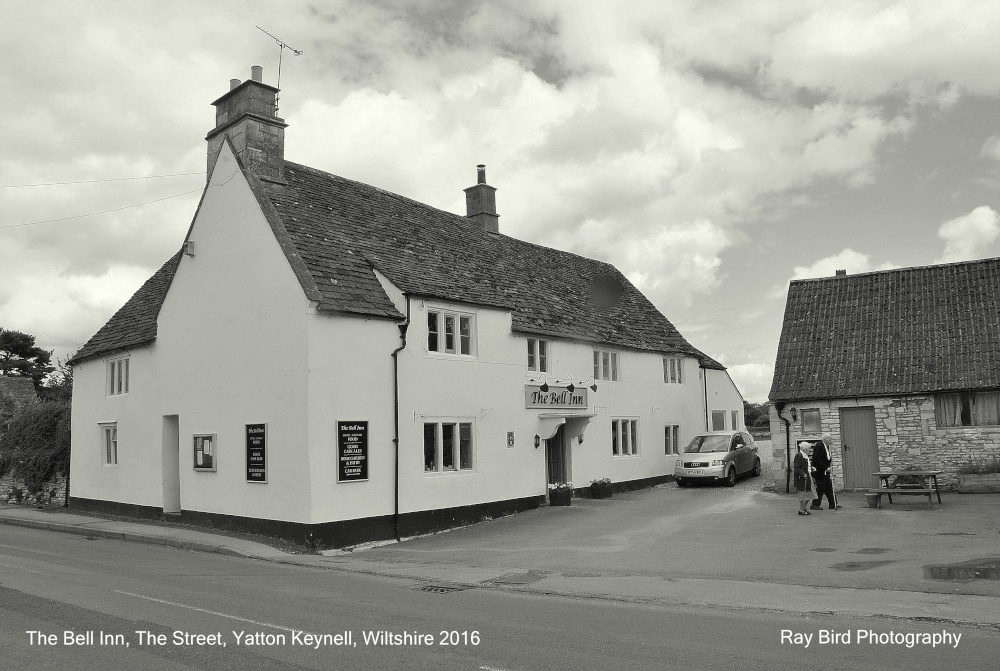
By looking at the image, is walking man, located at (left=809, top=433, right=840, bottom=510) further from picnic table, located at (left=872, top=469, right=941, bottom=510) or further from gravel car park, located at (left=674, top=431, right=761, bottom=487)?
gravel car park, located at (left=674, top=431, right=761, bottom=487)

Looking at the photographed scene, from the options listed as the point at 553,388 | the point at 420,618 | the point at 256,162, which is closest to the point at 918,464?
the point at 553,388

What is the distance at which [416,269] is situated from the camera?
20.4 m

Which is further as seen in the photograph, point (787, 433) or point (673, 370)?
point (673, 370)

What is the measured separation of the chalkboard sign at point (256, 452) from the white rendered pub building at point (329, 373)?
0.05 m

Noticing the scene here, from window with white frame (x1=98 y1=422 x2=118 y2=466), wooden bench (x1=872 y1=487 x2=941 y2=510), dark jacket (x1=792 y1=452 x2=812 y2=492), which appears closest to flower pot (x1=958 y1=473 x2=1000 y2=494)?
wooden bench (x1=872 y1=487 x2=941 y2=510)

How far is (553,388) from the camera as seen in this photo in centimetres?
2302

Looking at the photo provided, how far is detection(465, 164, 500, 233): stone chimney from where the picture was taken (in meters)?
28.9

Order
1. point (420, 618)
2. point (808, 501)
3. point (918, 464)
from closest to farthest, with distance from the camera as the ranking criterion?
point (420, 618), point (808, 501), point (918, 464)

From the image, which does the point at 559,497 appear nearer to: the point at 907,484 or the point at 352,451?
the point at 352,451

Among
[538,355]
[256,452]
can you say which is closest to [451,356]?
[538,355]

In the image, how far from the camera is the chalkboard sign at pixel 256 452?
57.7 ft

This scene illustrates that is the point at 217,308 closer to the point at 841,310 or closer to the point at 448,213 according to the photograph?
the point at 448,213

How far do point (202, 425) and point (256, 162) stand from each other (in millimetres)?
6628

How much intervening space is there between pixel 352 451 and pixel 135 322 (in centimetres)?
1084
